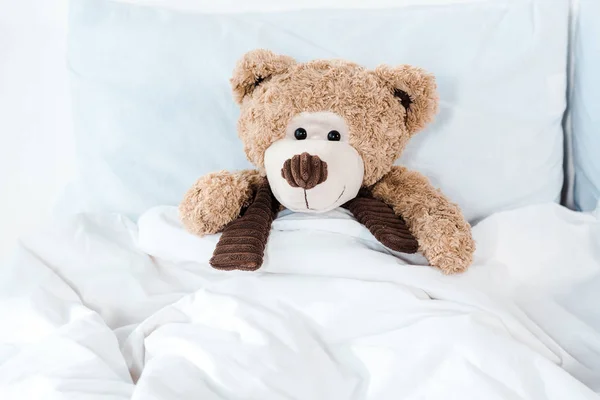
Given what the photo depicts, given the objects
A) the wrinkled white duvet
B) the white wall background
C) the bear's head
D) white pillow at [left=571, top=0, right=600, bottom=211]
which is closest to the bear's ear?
the bear's head

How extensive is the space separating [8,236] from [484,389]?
127cm

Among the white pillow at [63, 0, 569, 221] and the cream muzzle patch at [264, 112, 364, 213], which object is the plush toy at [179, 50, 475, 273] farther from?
the white pillow at [63, 0, 569, 221]

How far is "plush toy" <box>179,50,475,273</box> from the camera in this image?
0.80 metres

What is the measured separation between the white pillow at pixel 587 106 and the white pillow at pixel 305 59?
0.04 m

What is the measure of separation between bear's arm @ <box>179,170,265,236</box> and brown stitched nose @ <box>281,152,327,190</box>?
143 millimetres

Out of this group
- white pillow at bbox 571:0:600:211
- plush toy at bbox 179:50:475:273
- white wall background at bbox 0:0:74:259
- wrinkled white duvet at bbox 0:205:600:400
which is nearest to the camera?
wrinkled white duvet at bbox 0:205:600:400

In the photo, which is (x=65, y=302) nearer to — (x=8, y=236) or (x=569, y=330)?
(x=8, y=236)

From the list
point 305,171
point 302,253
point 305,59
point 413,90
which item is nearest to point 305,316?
point 302,253

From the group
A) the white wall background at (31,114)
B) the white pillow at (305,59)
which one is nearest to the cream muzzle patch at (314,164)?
the white pillow at (305,59)

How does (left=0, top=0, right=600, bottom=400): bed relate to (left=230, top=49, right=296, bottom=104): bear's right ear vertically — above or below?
below

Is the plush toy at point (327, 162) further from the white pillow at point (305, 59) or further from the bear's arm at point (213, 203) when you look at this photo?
the white pillow at point (305, 59)

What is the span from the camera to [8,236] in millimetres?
1428

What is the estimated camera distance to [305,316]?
2.56 ft

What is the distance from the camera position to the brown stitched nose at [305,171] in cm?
76
